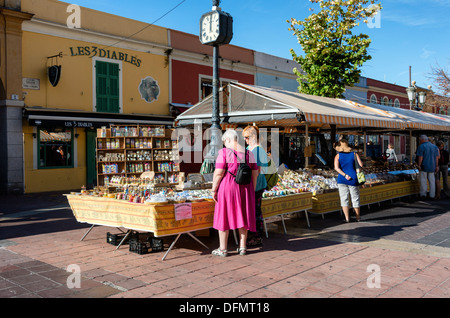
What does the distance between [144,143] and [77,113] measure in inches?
144

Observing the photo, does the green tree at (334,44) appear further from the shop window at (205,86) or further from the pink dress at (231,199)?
the pink dress at (231,199)

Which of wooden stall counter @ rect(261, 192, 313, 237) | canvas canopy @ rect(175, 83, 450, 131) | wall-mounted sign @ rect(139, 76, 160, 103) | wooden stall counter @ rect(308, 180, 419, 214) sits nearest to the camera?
wooden stall counter @ rect(261, 192, 313, 237)

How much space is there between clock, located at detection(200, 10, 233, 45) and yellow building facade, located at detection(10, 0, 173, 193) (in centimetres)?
803

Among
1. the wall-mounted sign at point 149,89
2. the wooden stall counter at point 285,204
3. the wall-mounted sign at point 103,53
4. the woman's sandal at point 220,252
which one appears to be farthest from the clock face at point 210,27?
the wall-mounted sign at point 149,89

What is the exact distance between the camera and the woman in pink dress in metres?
5.32

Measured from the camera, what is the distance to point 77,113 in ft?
49.1

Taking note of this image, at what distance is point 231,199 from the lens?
535 cm

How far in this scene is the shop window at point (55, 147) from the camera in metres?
14.5

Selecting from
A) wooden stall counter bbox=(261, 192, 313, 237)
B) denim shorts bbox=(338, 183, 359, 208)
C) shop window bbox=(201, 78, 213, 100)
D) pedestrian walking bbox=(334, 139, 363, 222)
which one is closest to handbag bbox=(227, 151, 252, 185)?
wooden stall counter bbox=(261, 192, 313, 237)

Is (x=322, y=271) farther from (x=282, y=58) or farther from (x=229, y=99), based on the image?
(x=282, y=58)

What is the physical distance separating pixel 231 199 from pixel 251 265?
90 centimetres

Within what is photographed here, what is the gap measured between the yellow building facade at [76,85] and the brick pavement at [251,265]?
7288mm

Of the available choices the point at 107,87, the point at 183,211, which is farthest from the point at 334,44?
the point at 183,211

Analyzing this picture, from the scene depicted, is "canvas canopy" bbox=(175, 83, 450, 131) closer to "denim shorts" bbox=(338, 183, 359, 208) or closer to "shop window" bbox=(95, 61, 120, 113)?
"denim shorts" bbox=(338, 183, 359, 208)
